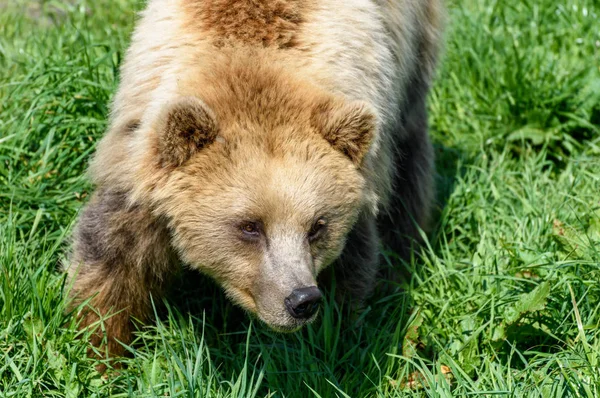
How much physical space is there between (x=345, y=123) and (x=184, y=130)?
2.48 ft

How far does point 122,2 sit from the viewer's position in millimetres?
7707

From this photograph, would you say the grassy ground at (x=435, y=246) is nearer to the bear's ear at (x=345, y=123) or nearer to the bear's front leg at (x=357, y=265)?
the bear's front leg at (x=357, y=265)

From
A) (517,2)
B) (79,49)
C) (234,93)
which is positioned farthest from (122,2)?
(234,93)

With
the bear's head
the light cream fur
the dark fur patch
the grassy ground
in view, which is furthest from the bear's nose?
Result: the dark fur patch

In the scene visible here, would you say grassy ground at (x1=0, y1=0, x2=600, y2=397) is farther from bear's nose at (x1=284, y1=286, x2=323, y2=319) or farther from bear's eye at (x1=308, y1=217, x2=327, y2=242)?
bear's eye at (x1=308, y1=217, x2=327, y2=242)

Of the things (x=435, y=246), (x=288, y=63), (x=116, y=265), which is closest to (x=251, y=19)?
(x=288, y=63)

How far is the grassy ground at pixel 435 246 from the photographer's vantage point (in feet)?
15.0

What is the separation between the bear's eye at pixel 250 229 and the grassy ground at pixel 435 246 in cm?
60

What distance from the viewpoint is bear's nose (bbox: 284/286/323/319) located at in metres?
4.07

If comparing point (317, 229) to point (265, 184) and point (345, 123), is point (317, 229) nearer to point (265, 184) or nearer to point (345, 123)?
point (265, 184)

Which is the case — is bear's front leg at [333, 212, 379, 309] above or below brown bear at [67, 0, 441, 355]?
below

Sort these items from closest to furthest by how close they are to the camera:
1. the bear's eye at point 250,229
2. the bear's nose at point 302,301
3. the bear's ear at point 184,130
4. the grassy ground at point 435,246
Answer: the bear's ear at point 184,130 < the bear's nose at point 302,301 < the bear's eye at point 250,229 < the grassy ground at point 435,246

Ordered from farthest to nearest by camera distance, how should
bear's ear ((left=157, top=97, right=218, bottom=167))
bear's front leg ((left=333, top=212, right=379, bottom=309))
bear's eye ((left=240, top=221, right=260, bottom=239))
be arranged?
bear's front leg ((left=333, top=212, right=379, bottom=309)) < bear's eye ((left=240, top=221, right=260, bottom=239)) < bear's ear ((left=157, top=97, right=218, bottom=167))

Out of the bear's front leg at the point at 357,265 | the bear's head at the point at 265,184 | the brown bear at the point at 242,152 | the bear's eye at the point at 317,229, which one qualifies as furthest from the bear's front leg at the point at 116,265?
the bear's front leg at the point at 357,265
